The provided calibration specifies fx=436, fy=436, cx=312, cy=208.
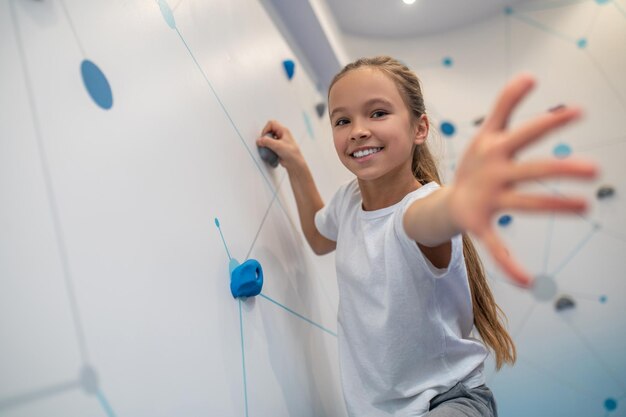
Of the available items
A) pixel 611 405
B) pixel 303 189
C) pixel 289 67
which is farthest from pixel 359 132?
pixel 611 405

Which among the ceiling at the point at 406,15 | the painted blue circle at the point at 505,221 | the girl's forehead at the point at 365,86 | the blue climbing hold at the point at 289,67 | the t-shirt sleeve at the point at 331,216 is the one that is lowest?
the painted blue circle at the point at 505,221

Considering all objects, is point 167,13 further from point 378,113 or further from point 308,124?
point 308,124

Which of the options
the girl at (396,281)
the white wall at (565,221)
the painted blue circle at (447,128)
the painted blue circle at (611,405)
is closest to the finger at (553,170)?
the girl at (396,281)

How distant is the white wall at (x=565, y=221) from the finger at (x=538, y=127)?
4.28 ft

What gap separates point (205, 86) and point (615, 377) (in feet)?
5.34

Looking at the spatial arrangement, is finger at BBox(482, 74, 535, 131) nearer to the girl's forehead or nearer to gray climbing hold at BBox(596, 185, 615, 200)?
the girl's forehead

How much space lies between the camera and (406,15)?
5.36 ft

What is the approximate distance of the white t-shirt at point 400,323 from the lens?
64 centimetres

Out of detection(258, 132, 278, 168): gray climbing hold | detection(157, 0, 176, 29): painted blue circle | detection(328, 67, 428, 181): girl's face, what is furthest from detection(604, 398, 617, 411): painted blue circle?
detection(157, 0, 176, 29): painted blue circle

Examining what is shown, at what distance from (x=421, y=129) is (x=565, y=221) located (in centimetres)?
109

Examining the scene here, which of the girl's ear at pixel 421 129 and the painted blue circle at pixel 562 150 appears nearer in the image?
the girl's ear at pixel 421 129

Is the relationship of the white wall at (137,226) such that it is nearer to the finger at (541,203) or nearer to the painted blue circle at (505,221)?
the finger at (541,203)

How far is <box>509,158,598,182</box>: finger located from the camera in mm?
261

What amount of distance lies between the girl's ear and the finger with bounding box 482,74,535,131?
0.43 m
